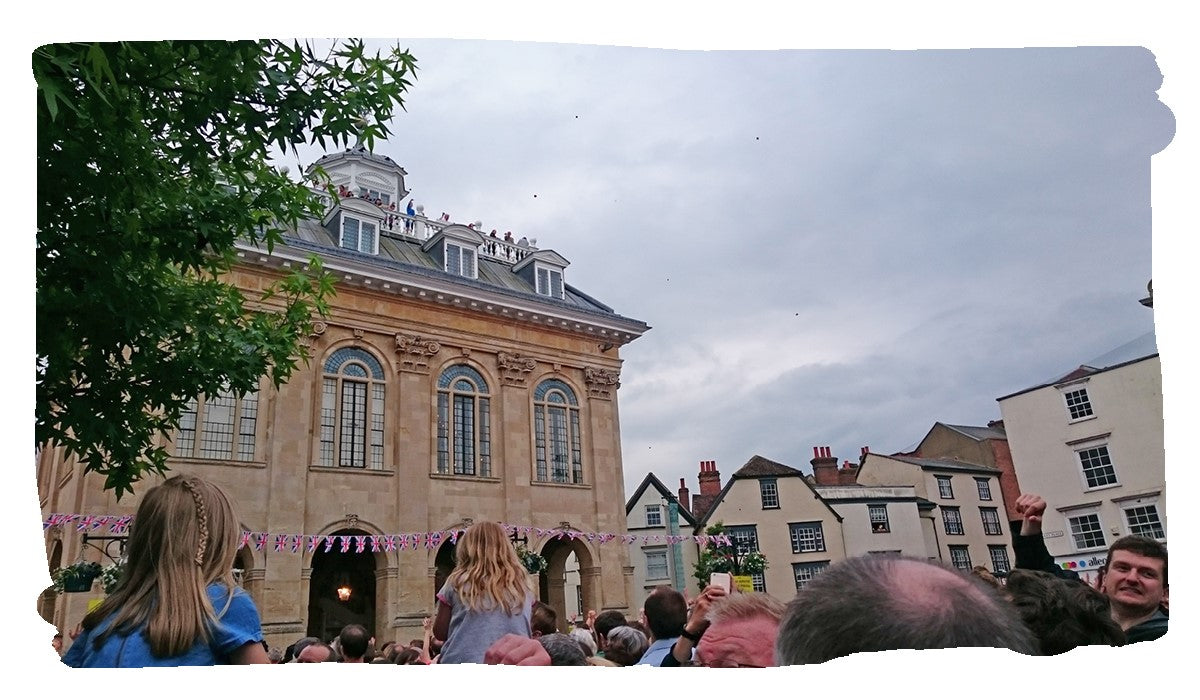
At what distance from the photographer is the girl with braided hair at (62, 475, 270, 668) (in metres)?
1.48

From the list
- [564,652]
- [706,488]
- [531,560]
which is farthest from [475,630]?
[531,560]

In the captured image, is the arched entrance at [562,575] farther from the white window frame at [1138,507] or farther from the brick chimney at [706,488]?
the white window frame at [1138,507]

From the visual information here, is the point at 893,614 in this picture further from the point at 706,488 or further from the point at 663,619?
the point at 706,488

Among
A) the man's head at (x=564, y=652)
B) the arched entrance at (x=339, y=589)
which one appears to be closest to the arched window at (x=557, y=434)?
the arched entrance at (x=339, y=589)

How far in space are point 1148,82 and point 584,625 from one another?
4075 mm

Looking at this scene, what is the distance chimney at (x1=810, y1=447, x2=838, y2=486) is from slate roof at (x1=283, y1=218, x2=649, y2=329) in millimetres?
1104

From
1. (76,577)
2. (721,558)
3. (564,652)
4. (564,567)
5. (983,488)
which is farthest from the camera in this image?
(564,567)

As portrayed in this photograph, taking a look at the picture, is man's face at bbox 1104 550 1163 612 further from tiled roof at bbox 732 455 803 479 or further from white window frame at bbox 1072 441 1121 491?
tiled roof at bbox 732 455 803 479

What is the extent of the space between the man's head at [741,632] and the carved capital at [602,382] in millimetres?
2271

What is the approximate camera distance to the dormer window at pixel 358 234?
3.79m

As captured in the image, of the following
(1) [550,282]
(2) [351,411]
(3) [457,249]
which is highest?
(3) [457,249]

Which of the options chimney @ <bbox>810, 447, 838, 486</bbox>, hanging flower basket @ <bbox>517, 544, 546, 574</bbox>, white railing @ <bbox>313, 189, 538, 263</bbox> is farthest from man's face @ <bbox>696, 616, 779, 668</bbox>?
white railing @ <bbox>313, 189, 538, 263</bbox>

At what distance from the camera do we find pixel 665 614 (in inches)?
93.3

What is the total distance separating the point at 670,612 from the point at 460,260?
8.02ft
